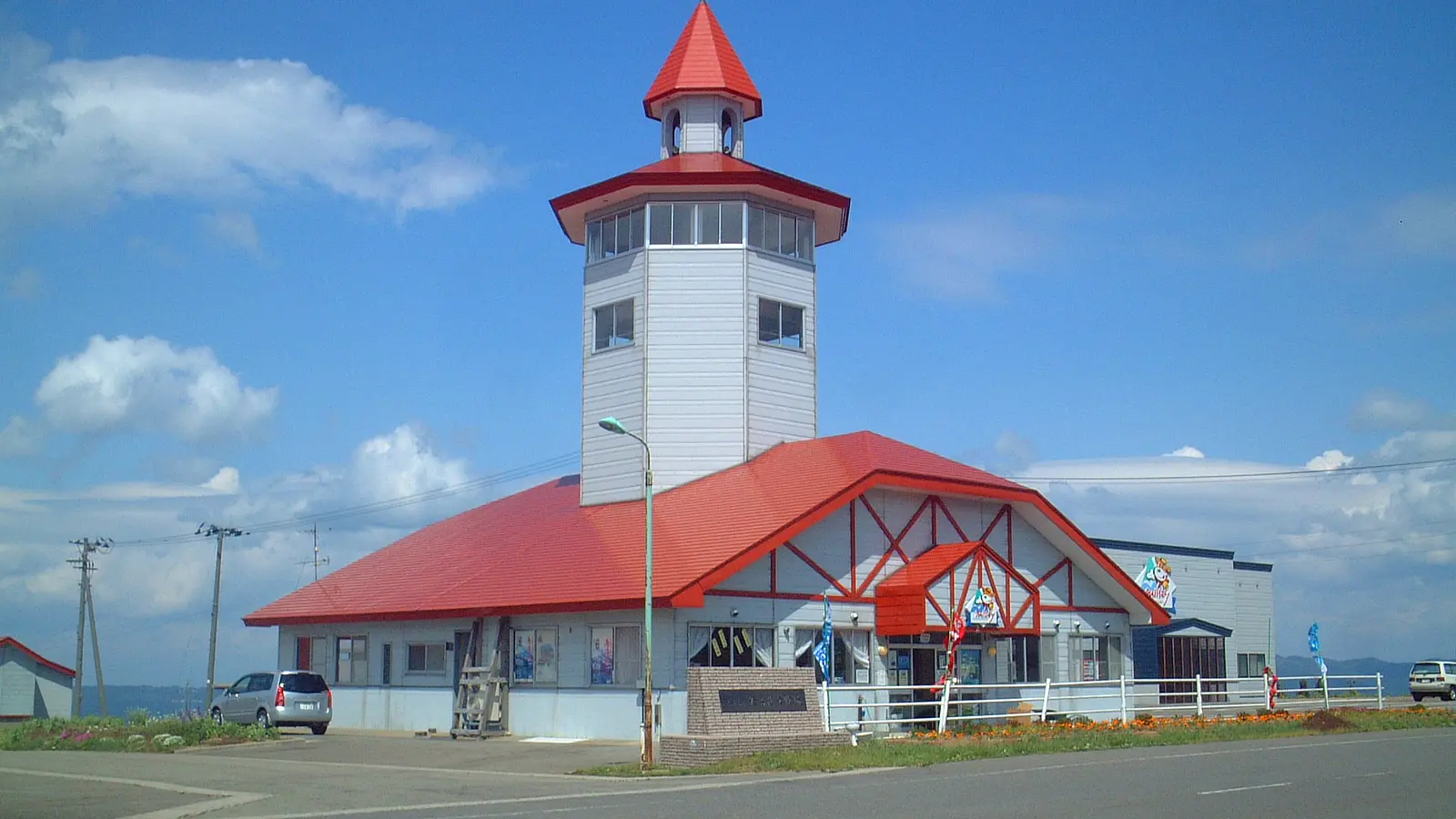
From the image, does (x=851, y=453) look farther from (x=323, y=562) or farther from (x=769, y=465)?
(x=323, y=562)

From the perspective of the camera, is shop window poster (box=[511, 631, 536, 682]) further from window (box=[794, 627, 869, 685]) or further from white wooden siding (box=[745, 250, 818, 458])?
white wooden siding (box=[745, 250, 818, 458])

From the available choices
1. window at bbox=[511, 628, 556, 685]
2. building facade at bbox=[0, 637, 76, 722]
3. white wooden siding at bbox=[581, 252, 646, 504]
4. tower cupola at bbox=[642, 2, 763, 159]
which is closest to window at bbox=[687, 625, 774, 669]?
window at bbox=[511, 628, 556, 685]

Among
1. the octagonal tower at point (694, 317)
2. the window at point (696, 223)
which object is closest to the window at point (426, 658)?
the octagonal tower at point (694, 317)

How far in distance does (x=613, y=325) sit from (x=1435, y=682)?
35.2 m

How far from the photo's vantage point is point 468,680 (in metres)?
33.8

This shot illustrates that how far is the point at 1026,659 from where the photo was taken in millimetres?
35969

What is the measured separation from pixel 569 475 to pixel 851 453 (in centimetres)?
1457

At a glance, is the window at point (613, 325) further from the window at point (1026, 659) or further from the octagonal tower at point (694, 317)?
the window at point (1026, 659)

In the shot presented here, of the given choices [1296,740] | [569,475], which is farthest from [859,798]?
[569,475]

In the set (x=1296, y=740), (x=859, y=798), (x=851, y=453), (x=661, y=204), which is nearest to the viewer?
(x=859, y=798)

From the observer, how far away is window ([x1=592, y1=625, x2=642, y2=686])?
1209 inches

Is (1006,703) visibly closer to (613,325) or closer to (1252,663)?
(613,325)

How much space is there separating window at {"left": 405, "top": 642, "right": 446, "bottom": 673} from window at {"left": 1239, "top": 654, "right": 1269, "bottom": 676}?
33186mm

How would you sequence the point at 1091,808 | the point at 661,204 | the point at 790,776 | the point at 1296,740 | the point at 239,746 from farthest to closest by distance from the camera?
the point at 661,204 → the point at 239,746 → the point at 1296,740 → the point at 790,776 → the point at 1091,808
